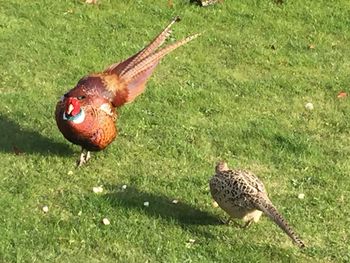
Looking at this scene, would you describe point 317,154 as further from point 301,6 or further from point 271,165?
point 301,6

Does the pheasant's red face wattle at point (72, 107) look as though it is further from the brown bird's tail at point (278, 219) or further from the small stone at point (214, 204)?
the brown bird's tail at point (278, 219)

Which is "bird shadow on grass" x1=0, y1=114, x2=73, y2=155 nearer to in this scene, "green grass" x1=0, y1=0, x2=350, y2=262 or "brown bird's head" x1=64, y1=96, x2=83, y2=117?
"green grass" x1=0, y1=0, x2=350, y2=262

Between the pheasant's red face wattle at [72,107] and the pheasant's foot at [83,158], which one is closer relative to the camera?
the pheasant's red face wattle at [72,107]

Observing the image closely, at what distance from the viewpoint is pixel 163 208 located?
6.22 metres

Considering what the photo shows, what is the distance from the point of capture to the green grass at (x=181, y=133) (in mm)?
5832

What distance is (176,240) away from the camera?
19.0 feet

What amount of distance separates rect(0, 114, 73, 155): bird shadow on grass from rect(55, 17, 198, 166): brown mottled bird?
0.36 m

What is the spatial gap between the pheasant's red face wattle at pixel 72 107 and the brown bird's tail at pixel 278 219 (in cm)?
187

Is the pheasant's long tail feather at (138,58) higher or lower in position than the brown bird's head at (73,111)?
higher

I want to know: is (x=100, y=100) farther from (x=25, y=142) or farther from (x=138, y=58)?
(x=25, y=142)

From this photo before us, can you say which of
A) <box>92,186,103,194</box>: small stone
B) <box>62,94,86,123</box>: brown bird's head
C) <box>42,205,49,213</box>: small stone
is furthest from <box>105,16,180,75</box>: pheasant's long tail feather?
<box>42,205,49,213</box>: small stone

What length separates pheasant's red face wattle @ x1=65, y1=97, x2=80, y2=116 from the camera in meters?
6.37

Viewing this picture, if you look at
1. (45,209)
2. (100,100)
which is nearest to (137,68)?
(100,100)

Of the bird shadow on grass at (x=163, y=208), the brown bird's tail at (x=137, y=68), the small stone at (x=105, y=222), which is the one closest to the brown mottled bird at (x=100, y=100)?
the brown bird's tail at (x=137, y=68)
